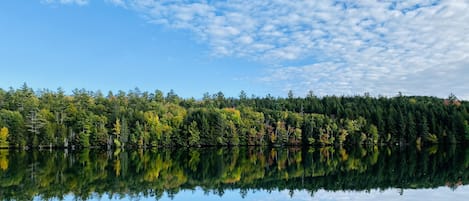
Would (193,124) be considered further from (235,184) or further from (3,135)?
(235,184)

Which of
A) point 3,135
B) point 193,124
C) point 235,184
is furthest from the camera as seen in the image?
point 193,124

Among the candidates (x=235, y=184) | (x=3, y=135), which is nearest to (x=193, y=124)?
(x=3, y=135)

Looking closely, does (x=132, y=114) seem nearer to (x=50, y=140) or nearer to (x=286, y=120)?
(x=50, y=140)

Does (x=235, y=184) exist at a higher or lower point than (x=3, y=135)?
lower

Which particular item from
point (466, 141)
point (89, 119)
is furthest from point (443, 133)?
point (89, 119)

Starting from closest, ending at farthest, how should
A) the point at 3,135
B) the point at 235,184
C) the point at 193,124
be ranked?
the point at 235,184 → the point at 3,135 → the point at 193,124

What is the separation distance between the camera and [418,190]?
34656 mm

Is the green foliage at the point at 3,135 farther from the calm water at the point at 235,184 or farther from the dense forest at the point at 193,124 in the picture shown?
the calm water at the point at 235,184

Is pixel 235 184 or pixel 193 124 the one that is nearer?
pixel 235 184

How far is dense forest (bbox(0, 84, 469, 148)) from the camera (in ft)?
355

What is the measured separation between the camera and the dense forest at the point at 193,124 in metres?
108

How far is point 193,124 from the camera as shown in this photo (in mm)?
120750

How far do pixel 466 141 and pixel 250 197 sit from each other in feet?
381

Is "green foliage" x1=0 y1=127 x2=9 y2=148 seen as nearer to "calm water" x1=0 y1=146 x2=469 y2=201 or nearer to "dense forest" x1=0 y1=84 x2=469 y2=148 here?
"dense forest" x1=0 y1=84 x2=469 y2=148
